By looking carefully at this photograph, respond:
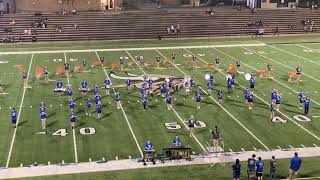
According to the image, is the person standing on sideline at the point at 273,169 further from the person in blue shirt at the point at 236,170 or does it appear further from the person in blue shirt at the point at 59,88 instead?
the person in blue shirt at the point at 59,88

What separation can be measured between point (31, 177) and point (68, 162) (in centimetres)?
181

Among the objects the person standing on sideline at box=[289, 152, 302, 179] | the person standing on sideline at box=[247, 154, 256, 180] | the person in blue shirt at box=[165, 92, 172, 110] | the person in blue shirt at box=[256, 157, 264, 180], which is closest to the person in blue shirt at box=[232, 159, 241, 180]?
the person standing on sideline at box=[247, 154, 256, 180]

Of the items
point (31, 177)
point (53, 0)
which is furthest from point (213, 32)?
point (31, 177)

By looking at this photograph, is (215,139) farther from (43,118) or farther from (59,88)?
(59,88)

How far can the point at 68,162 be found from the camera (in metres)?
19.1

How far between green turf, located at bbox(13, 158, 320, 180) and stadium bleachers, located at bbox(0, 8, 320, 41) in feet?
111

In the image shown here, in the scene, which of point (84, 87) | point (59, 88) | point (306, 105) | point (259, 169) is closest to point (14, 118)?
point (84, 87)

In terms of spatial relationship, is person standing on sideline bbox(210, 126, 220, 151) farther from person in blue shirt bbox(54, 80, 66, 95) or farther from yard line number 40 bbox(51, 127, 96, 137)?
person in blue shirt bbox(54, 80, 66, 95)

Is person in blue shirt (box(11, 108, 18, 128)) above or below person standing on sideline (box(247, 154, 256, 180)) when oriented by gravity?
above

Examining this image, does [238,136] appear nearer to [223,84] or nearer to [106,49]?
[223,84]

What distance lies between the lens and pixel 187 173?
59.7ft

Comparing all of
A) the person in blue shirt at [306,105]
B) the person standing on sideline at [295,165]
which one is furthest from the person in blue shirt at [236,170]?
the person in blue shirt at [306,105]

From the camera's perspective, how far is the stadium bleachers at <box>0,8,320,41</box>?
2018 inches

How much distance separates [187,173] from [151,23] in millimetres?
38060
